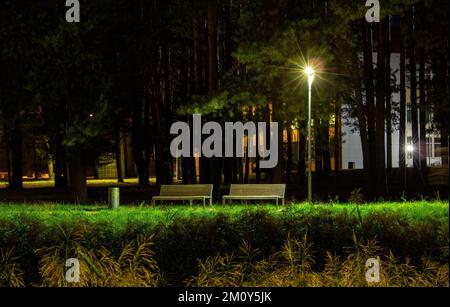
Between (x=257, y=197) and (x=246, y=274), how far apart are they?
13.5 metres

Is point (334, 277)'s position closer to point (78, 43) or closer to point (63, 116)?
point (78, 43)

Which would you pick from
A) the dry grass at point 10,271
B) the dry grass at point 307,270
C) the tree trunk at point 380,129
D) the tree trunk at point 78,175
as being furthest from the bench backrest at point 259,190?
the dry grass at point 10,271

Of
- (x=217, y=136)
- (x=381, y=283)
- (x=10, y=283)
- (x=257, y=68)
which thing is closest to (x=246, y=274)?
(x=381, y=283)

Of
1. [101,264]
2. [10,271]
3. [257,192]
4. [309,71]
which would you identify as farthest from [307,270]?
[309,71]

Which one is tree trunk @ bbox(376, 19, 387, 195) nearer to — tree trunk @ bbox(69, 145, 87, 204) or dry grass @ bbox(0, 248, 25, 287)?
tree trunk @ bbox(69, 145, 87, 204)

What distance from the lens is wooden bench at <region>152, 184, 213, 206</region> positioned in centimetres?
2483

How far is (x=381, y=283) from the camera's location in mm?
9695

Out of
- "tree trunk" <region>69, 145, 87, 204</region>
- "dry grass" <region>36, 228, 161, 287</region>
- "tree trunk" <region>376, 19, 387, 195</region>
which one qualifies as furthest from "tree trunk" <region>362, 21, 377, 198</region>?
"dry grass" <region>36, 228, 161, 287</region>

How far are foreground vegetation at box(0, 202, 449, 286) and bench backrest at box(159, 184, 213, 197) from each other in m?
13.3

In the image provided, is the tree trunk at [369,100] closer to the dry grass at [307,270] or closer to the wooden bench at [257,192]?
the wooden bench at [257,192]

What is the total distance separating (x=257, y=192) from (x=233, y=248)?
1335cm

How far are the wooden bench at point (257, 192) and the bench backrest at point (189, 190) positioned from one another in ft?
2.99

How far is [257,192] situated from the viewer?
2444 cm

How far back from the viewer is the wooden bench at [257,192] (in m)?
23.8
